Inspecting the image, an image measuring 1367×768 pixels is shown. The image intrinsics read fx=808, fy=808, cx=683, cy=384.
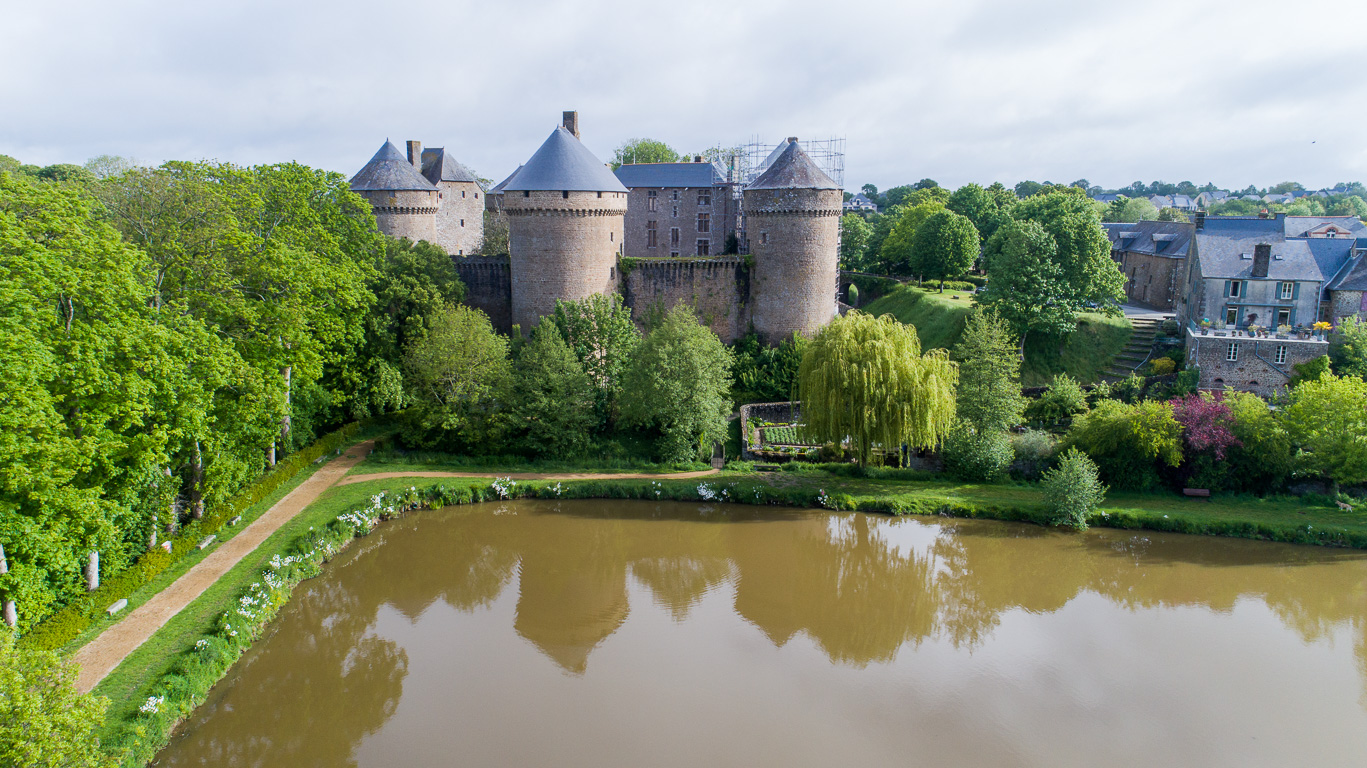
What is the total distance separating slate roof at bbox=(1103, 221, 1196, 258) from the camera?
3247 cm

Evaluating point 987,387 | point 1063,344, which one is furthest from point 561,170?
point 1063,344

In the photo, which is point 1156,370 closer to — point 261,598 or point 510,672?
point 510,672

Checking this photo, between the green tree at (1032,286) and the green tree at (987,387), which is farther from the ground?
the green tree at (1032,286)

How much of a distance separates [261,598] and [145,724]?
373 centimetres

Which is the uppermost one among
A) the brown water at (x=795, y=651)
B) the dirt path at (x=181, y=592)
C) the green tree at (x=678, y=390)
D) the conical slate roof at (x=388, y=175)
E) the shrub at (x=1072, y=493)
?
the conical slate roof at (x=388, y=175)

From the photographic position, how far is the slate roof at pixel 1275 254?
25.6 meters

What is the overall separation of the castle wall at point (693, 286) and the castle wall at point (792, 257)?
2.07 feet

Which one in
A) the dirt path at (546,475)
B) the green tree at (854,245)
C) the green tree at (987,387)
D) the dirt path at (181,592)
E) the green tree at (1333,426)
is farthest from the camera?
the green tree at (854,245)

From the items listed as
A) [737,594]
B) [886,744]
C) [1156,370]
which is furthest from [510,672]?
[1156,370]

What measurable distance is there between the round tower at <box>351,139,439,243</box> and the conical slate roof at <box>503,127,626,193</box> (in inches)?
162

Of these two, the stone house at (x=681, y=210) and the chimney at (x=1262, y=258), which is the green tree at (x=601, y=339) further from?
the chimney at (x=1262, y=258)

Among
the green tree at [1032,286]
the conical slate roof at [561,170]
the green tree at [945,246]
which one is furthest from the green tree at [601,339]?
the green tree at [945,246]

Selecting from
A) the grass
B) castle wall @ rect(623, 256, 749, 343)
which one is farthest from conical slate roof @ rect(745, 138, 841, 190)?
the grass

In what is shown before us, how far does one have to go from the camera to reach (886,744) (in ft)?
36.8
